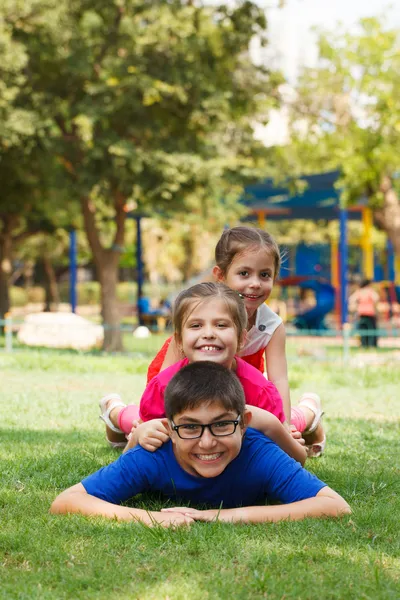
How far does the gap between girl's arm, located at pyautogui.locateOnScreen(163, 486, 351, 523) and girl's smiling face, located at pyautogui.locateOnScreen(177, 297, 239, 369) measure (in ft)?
2.45

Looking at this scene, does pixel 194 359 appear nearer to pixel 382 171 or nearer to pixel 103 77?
pixel 103 77

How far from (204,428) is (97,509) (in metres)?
0.61

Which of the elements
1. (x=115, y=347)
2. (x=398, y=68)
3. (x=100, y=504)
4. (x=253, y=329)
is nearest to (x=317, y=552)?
(x=100, y=504)

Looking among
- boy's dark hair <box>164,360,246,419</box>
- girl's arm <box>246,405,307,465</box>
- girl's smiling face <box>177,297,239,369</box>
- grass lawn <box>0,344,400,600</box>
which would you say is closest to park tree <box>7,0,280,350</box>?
grass lawn <box>0,344,400,600</box>

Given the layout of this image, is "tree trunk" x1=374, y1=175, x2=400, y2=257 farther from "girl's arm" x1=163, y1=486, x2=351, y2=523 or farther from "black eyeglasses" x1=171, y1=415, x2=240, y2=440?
"black eyeglasses" x1=171, y1=415, x2=240, y2=440

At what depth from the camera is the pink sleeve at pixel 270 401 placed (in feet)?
14.9

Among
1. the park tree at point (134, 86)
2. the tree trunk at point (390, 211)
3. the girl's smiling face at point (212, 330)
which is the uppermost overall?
the park tree at point (134, 86)

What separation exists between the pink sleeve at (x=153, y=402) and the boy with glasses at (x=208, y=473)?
33 cm

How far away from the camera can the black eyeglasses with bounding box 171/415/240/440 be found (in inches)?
150

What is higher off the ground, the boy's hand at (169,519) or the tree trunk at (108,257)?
the tree trunk at (108,257)

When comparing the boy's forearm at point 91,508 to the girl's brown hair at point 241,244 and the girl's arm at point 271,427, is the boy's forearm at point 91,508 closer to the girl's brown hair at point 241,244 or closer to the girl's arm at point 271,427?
the girl's arm at point 271,427

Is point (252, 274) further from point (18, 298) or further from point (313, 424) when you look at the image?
point (18, 298)

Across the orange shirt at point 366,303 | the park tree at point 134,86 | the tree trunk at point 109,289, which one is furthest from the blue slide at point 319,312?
the park tree at point 134,86

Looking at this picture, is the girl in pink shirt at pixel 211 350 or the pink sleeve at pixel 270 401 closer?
the girl in pink shirt at pixel 211 350
